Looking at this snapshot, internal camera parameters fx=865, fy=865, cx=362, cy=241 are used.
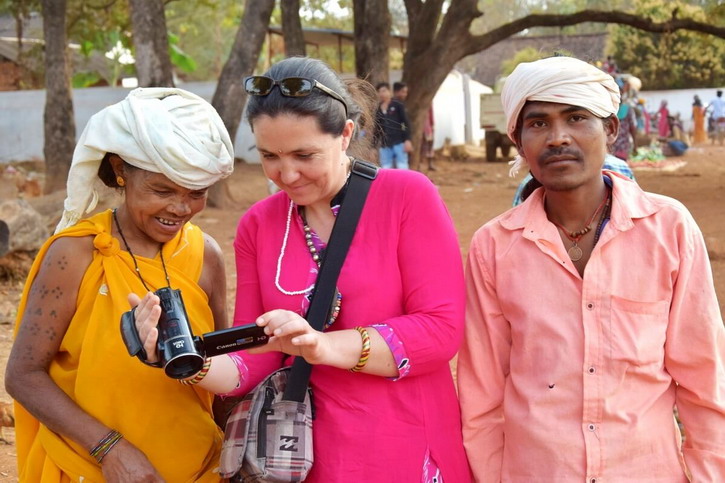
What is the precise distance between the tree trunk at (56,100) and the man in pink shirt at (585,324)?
48.8 feet

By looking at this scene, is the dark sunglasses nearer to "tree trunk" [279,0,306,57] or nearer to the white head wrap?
the white head wrap

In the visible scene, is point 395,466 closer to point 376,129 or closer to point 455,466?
point 455,466

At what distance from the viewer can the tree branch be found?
1449cm

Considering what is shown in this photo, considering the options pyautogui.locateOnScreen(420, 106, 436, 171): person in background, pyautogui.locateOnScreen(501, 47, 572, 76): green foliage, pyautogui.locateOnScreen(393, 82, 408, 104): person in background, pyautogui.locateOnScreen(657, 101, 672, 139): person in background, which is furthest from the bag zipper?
pyautogui.locateOnScreen(657, 101, 672, 139): person in background

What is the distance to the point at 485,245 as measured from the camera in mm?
2551

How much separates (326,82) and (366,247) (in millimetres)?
478

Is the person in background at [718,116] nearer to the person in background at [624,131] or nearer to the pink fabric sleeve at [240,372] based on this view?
the person in background at [624,131]

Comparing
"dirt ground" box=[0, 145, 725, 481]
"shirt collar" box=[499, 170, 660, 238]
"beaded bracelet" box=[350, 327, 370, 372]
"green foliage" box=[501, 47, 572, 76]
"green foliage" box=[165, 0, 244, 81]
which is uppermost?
"green foliage" box=[165, 0, 244, 81]

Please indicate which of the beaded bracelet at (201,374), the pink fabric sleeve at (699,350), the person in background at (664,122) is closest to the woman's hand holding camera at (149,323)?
the beaded bracelet at (201,374)

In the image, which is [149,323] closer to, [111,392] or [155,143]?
[111,392]

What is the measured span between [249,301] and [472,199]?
12.9m

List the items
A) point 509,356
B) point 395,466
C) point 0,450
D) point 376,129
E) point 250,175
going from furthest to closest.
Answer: point 250,175, point 0,450, point 376,129, point 509,356, point 395,466

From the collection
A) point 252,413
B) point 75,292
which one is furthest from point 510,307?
point 75,292

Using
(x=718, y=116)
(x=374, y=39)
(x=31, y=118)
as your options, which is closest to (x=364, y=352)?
(x=374, y=39)
